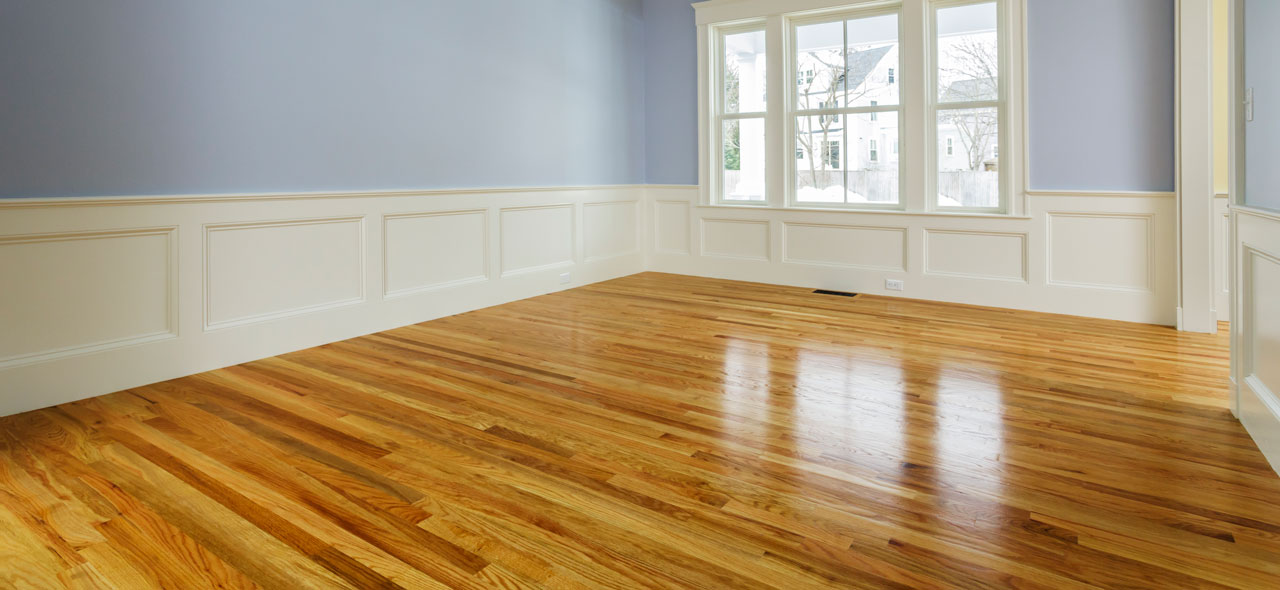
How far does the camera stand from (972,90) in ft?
17.3

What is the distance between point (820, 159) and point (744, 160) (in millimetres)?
724

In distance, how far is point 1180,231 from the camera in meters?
4.43

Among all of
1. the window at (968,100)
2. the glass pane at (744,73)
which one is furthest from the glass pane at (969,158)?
the glass pane at (744,73)

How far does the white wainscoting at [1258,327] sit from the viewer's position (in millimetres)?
2369

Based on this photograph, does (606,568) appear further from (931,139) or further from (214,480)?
(931,139)

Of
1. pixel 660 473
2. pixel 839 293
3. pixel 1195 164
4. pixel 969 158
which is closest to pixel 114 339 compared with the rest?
pixel 660 473

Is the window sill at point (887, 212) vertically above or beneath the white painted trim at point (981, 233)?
above

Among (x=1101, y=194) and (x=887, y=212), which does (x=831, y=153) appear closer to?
(x=887, y=212)

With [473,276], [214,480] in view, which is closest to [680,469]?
[214,480]

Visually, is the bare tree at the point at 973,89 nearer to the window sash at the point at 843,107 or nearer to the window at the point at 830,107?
the window sash at the point at 843,107

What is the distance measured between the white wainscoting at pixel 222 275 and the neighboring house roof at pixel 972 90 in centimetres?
314

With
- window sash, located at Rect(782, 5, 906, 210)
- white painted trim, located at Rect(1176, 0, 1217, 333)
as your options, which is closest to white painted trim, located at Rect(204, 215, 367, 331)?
window sash, located at Rect(782, 5, 906, 210)

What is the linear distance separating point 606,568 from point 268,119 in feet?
10.8

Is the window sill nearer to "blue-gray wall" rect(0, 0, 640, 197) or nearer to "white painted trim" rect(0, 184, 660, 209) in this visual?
"blue-gray wall" rect(0, 0, 640, 197)
